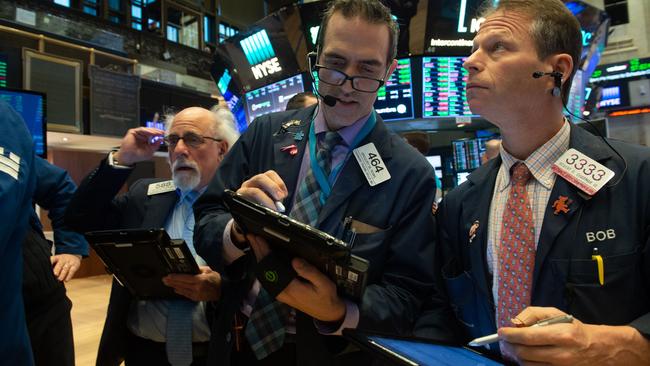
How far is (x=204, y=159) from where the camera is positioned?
7.02ft

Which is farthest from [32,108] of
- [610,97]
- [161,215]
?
[610,97]

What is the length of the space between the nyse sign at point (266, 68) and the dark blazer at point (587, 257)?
3423mm

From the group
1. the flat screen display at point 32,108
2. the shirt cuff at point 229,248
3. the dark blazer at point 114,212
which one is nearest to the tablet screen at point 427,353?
the shirt cuff at point 229,248

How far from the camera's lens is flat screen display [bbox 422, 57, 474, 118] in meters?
4.10

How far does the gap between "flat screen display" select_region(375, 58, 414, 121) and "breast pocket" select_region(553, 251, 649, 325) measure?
3.18 m

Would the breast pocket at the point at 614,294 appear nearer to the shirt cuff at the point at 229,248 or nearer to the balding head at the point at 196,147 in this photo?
the shirt cuff at the point at 229,248

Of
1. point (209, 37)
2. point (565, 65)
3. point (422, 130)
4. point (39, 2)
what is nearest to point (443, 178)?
point (422, 130)

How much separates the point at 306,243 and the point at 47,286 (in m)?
1.65

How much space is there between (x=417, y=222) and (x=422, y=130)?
3675mm

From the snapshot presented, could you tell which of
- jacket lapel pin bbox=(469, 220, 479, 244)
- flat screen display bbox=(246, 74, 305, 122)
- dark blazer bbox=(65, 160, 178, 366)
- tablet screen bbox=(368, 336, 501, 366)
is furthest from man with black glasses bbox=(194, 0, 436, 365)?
flat screen display bbox=(246, 74, 305, 122)

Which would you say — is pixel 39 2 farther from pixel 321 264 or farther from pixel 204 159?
pixel 321 264

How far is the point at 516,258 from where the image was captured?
47.6 inches

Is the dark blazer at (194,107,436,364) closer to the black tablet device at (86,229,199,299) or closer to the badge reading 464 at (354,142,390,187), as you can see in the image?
the badge reading 464 at (354,142,390,187)

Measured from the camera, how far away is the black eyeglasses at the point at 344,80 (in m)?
1.34
